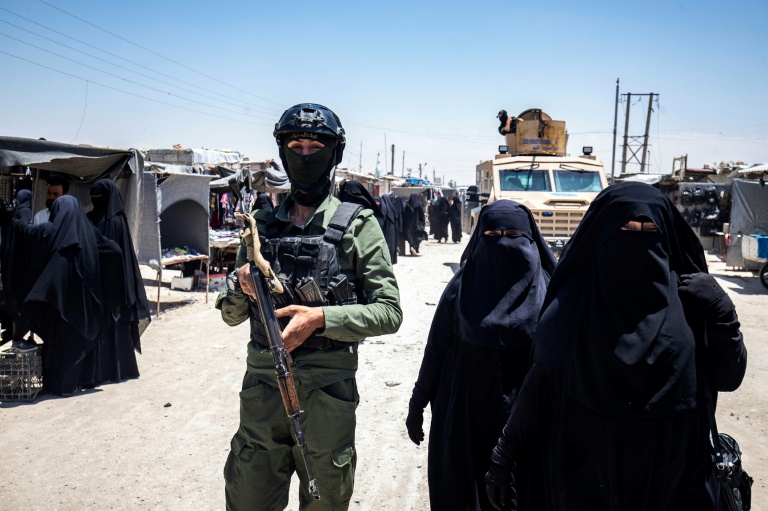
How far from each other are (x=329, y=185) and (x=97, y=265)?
3.61 m

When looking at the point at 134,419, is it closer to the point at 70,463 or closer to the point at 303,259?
the point at 70,463

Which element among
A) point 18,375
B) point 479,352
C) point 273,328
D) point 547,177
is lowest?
point 18,375

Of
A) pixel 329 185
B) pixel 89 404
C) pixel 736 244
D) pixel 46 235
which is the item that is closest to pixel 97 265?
pixel 46 235

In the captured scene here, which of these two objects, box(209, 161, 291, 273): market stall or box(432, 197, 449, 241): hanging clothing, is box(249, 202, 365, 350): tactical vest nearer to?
box(209, 161, 291, 273): market stall

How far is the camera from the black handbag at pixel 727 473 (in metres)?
2.09

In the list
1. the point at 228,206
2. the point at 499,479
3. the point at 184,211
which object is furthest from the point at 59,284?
the point at 228,206

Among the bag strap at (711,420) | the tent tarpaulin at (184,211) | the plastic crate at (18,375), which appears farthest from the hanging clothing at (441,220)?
the bag strap at (711,420)

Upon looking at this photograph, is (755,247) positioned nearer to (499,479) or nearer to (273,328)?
(499,479)

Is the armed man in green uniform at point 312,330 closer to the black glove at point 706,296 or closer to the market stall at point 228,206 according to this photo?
the black glove at point 706,296

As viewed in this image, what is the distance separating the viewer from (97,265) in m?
5.31

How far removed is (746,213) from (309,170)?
15128 millimetres

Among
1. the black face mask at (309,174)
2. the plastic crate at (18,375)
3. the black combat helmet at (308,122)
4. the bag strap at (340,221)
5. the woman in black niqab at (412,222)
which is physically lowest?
the plastic crate at (18,375)

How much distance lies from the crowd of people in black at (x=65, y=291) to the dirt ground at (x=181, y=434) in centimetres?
29

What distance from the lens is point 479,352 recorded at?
2684 mm
